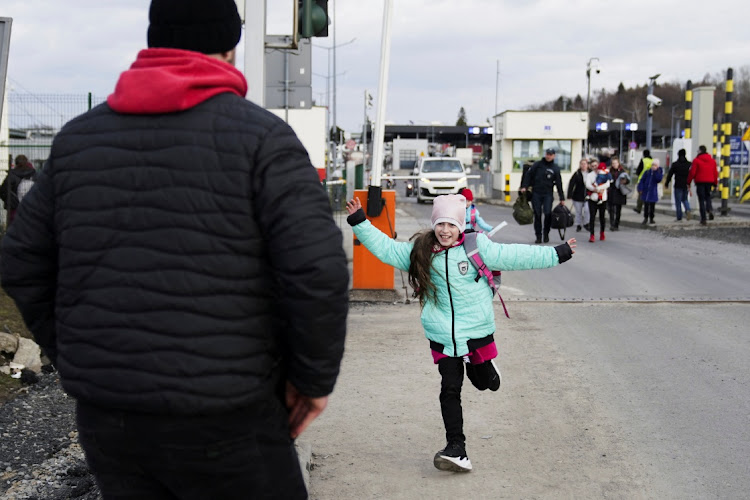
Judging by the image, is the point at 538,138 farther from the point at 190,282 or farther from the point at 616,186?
the point at 190,282

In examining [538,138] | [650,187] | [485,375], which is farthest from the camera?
[538,138]

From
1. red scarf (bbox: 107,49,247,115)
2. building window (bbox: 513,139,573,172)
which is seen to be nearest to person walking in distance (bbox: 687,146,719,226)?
red scarf (bbox: 107,49,247,115)

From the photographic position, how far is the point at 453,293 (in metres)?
5.05

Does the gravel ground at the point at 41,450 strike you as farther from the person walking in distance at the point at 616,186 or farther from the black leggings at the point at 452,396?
the person walking in distance at the point at 616,186

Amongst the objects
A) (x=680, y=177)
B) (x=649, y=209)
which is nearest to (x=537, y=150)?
(x=649, y=209)

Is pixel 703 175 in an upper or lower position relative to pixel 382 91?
lower

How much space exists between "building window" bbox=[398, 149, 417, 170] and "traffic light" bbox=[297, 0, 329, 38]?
7424 centimetres

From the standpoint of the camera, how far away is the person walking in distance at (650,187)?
22.2 meters

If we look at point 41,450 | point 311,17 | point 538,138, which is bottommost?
point 41,450

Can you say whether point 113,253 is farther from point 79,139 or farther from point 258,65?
point 258,65

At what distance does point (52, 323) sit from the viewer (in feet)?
8.11

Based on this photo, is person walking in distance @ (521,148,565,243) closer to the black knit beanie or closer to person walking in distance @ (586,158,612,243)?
person walking in distance @ (586,158,612,243)

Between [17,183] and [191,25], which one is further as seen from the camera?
[17,183]

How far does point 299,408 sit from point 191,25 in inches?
38.6
